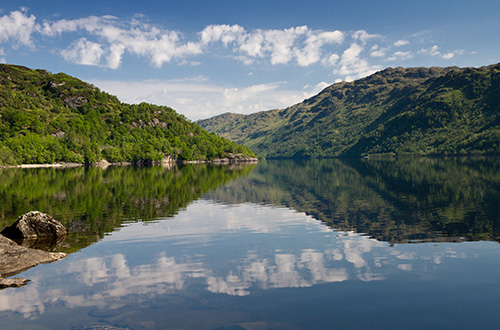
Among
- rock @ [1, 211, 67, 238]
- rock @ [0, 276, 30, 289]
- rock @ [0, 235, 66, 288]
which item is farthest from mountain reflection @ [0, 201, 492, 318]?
rock @ [1, 211, 67, 238]

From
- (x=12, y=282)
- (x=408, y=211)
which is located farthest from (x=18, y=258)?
(x=408, y=211)

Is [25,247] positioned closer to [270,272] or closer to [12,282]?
[12,282]

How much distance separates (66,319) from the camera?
14836 mm

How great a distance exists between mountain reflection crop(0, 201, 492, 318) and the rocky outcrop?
42.3 inches

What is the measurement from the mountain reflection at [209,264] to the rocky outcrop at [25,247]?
1.07m

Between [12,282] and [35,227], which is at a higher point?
[35,227]

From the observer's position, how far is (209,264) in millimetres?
22578

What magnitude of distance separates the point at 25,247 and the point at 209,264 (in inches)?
545

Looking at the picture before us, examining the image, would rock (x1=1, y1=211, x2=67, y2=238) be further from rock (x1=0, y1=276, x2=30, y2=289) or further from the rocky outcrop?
rock (x1=0, y1=276, x2=30, y2=289)

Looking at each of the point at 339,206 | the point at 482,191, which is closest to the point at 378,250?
the point at 339,206

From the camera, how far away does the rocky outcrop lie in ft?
69.7

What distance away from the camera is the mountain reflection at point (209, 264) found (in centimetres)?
1770

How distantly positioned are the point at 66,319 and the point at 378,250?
20.1 m

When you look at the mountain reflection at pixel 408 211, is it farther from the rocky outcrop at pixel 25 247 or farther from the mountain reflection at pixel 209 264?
the rocky outcrop at pixel 25 247
